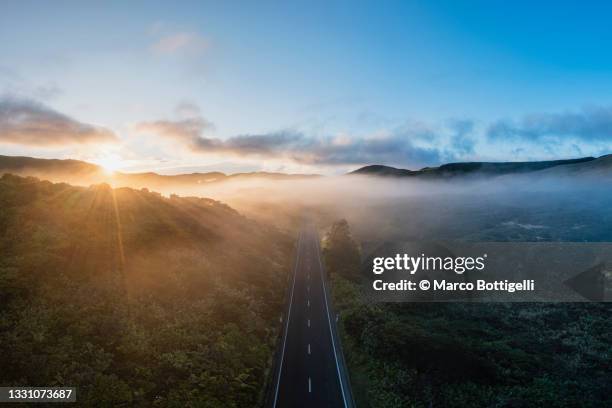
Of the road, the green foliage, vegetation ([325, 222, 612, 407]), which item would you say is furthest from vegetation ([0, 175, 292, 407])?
the green foliage

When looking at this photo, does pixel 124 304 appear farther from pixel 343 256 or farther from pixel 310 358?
pixel 343 256

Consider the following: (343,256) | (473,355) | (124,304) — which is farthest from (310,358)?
(343,256)

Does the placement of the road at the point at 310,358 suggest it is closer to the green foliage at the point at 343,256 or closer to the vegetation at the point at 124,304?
the vegetation at the point at 124,304

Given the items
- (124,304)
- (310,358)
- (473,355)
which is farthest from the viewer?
(473,355)

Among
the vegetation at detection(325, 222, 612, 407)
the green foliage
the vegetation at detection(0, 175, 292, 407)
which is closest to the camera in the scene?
the vegetation at detection(0, 175, 292, 407)

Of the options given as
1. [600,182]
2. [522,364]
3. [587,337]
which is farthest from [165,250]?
[600,182]

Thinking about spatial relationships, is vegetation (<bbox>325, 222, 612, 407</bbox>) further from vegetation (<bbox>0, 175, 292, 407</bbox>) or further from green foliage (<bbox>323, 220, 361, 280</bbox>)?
vegetation (<bbox>0, 175, 292, 407</bbox>)
